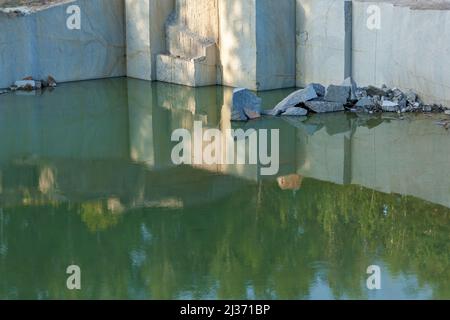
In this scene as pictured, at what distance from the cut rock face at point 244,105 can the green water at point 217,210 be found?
213 mm

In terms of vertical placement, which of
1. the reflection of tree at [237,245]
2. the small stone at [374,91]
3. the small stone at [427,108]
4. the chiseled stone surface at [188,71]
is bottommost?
the reflection of tree at [237,245]

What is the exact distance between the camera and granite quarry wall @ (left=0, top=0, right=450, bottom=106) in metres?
14.2

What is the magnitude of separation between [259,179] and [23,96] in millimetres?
6005

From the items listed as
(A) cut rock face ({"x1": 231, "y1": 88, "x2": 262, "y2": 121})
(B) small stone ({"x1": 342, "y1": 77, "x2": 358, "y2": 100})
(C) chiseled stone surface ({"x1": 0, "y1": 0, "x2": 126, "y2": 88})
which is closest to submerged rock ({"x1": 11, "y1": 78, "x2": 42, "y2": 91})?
(C) chiseled stone surface ({"x1": 0, "y1": 0, "x2": 126, "y2": 88})

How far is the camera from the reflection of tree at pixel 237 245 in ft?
27.9

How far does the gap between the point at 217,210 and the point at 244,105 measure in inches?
148

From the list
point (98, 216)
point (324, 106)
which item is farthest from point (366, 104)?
point (98, 216)

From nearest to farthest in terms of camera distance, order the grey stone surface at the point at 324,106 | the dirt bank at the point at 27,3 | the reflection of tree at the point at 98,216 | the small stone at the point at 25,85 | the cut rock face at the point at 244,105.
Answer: the reflection of tree at the point at 98,216
the cut rock face at the point at 244,105
the grey stone surface at the point at 324,106
the small stone at the point at 25,85
the dirt bank at the point at 27,3

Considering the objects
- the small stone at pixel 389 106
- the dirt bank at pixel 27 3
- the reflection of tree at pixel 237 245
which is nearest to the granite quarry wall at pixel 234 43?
the dirt bank at pixel 27 3

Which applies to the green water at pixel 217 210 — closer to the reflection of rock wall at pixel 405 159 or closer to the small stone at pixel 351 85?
the reflection of rock wall at pixel 405 159

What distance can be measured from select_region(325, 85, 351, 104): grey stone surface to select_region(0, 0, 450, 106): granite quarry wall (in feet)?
2.10

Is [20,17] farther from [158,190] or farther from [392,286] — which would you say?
[392,286]

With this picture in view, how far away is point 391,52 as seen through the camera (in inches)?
571

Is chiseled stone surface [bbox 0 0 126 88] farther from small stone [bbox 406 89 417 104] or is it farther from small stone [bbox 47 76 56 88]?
small stone [bbox 406 89 417 104]
